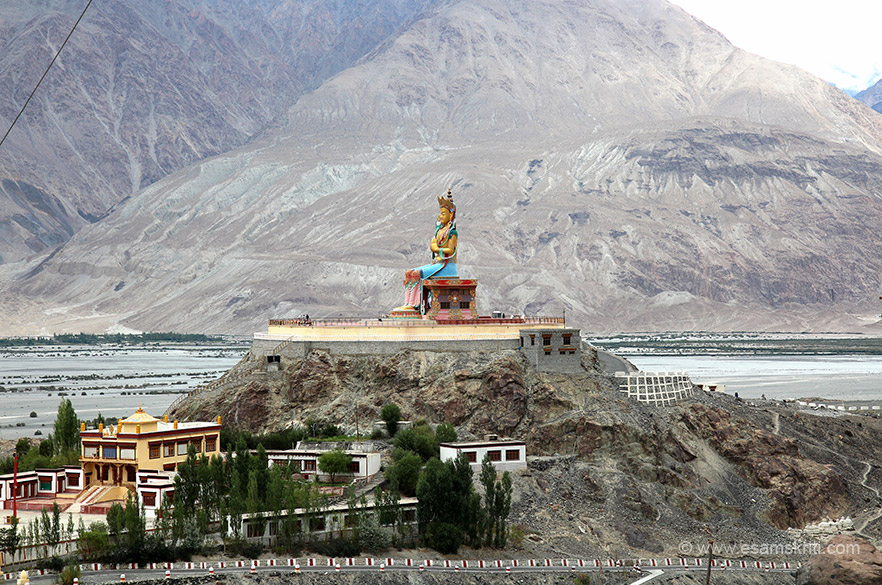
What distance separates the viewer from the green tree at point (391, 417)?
54062 mm

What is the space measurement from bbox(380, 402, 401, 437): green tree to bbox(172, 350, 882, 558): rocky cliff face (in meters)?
1.78

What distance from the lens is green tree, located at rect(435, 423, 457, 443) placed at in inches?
2062

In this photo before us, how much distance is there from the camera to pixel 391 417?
54094 millimetres

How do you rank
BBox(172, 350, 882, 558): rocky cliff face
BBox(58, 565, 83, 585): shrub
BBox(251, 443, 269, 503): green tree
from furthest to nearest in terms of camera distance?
BBox(172, 350, 882, 558): rocky cliff face
BBox(251, 443, 269, 503): green tree
BBox(58, 565, 83, 585): shrub

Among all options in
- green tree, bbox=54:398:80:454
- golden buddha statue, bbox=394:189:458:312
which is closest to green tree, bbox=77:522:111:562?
green tree, bbox=54:398:80:454

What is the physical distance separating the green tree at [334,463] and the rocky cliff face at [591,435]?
22.1ft

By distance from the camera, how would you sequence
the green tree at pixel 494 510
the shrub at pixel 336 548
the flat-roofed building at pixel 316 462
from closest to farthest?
the shrub at pixel 336 548 < the green tree at pixel 494 510 < the flat-roofed building at pixel 316 462

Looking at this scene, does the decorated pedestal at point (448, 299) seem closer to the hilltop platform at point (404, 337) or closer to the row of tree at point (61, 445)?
the hilltop platform at point (404, 337)

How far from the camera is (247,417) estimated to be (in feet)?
190

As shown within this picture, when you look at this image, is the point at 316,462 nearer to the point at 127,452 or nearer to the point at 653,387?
the point at 127,452

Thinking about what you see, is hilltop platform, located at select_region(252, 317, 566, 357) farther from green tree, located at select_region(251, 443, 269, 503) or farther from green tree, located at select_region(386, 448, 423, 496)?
green tree, located at select_region(251, 443, 269, 503)

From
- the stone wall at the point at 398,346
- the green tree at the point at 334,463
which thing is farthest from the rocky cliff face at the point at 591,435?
the green tree at the point at 334,463

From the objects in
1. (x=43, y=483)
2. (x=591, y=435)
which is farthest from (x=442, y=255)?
(x=43, y=483)

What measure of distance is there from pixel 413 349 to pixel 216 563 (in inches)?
769
